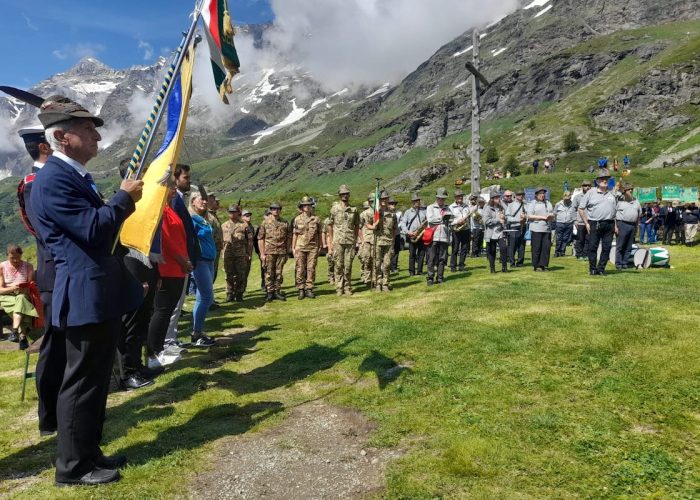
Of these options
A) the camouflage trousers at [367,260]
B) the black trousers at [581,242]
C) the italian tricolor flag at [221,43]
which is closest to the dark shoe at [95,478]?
the italian tricolor flag at [221,43]

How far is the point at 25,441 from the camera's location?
499 centimetres

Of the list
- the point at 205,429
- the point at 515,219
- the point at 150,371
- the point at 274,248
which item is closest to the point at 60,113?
the point at 205,429

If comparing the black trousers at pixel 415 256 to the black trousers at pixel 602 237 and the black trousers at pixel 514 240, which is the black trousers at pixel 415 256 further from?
the black trousers at pixel 602 237

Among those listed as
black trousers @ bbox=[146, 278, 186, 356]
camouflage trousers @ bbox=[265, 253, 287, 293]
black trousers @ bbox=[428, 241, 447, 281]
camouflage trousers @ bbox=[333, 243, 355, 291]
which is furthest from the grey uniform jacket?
black trousers @ bbox=[146, 278, 186, 356]

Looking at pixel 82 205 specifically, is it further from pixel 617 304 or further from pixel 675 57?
pixel 675 57

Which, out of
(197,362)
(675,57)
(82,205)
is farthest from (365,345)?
(675,57)

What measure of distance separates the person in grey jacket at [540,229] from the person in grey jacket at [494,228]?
0.89 m

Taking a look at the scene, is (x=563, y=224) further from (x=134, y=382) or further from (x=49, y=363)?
(x=49, y=363)

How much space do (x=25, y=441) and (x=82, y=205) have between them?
2.93m

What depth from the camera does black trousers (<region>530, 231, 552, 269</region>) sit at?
15.1m

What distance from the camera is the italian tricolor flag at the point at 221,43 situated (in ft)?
20.4

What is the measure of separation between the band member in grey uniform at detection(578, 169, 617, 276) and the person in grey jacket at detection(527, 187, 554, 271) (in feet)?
5.50

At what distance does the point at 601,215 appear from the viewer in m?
12.8

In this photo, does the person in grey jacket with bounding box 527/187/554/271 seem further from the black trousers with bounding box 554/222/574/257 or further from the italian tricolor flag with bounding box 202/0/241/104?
the italian tricolor flag with bounding box 202/0/241/104
